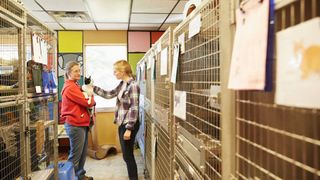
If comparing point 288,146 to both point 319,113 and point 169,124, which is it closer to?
point 319,113

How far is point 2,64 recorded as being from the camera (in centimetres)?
172

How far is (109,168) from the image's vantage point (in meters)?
4.39

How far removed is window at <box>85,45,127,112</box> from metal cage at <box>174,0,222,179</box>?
15.1ft

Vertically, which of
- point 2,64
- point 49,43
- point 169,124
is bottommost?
point 169,124

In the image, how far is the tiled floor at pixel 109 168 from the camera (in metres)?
3.99

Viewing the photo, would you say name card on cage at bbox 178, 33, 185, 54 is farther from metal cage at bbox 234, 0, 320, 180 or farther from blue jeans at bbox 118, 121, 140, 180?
blue jeans at bbox 118, 121, 140, 180

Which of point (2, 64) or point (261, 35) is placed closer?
point (261, 35)

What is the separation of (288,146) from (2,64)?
5.57 ft

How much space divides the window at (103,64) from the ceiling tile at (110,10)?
3.18ft

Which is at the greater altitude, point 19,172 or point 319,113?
point 319,113

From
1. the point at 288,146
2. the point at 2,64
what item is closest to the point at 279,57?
the point at 288,146

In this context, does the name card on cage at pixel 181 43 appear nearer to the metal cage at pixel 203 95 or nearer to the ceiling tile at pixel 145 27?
the metal cage at pixel 203 95

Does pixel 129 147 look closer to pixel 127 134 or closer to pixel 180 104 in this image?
pixel 127 134

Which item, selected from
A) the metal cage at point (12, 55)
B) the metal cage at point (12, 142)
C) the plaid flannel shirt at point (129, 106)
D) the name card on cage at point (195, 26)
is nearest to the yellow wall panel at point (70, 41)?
the plaid flannel shirt at point (129, 106)
